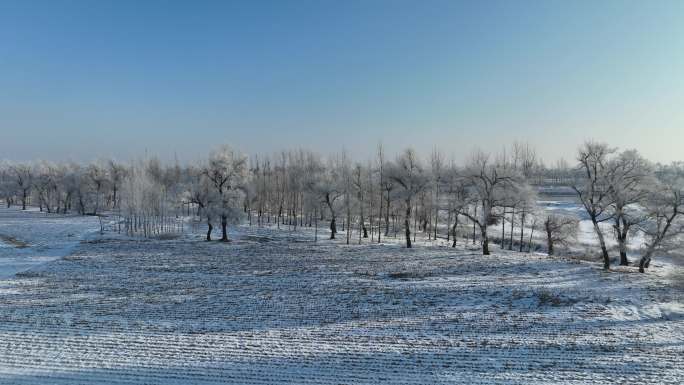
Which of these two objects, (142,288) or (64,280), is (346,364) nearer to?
(142,288)

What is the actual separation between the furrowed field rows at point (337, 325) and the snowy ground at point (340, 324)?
9cm

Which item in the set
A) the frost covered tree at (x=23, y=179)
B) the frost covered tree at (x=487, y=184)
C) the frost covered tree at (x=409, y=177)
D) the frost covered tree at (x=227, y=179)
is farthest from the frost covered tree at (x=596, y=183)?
the frost covered tree at (x=23, y=179)

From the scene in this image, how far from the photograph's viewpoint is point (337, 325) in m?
19.9

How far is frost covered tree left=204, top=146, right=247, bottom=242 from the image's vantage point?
150ft

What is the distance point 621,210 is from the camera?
3173 cm

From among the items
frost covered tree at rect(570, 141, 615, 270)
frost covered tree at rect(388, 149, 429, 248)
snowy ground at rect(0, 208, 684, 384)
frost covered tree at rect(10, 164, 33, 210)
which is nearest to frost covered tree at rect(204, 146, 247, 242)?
snowy ground at rect(0, 208, 684, 384)

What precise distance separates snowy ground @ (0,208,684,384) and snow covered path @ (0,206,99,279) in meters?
3.88

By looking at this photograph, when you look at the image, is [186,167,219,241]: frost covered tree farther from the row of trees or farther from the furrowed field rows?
the furrowed field rows

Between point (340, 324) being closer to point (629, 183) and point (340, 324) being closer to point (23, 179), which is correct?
point (629, 183)

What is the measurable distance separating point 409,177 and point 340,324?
2689 cm

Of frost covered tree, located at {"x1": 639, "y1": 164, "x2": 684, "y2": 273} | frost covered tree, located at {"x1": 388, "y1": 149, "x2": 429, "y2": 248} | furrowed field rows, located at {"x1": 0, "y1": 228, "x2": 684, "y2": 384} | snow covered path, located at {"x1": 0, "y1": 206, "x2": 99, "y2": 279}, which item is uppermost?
frost covered tree, located at {"x1": 388, "y1": 149, "x2": 429, "y2": 248}

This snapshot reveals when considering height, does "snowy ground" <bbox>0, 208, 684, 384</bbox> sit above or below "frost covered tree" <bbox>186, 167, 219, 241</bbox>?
below

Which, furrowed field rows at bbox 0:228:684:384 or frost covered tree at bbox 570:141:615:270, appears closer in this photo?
furrowed field rows at bbox 0:228:684:384

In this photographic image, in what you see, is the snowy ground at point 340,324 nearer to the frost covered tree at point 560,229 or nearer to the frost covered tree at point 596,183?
the frost covered tree at point 596,183
